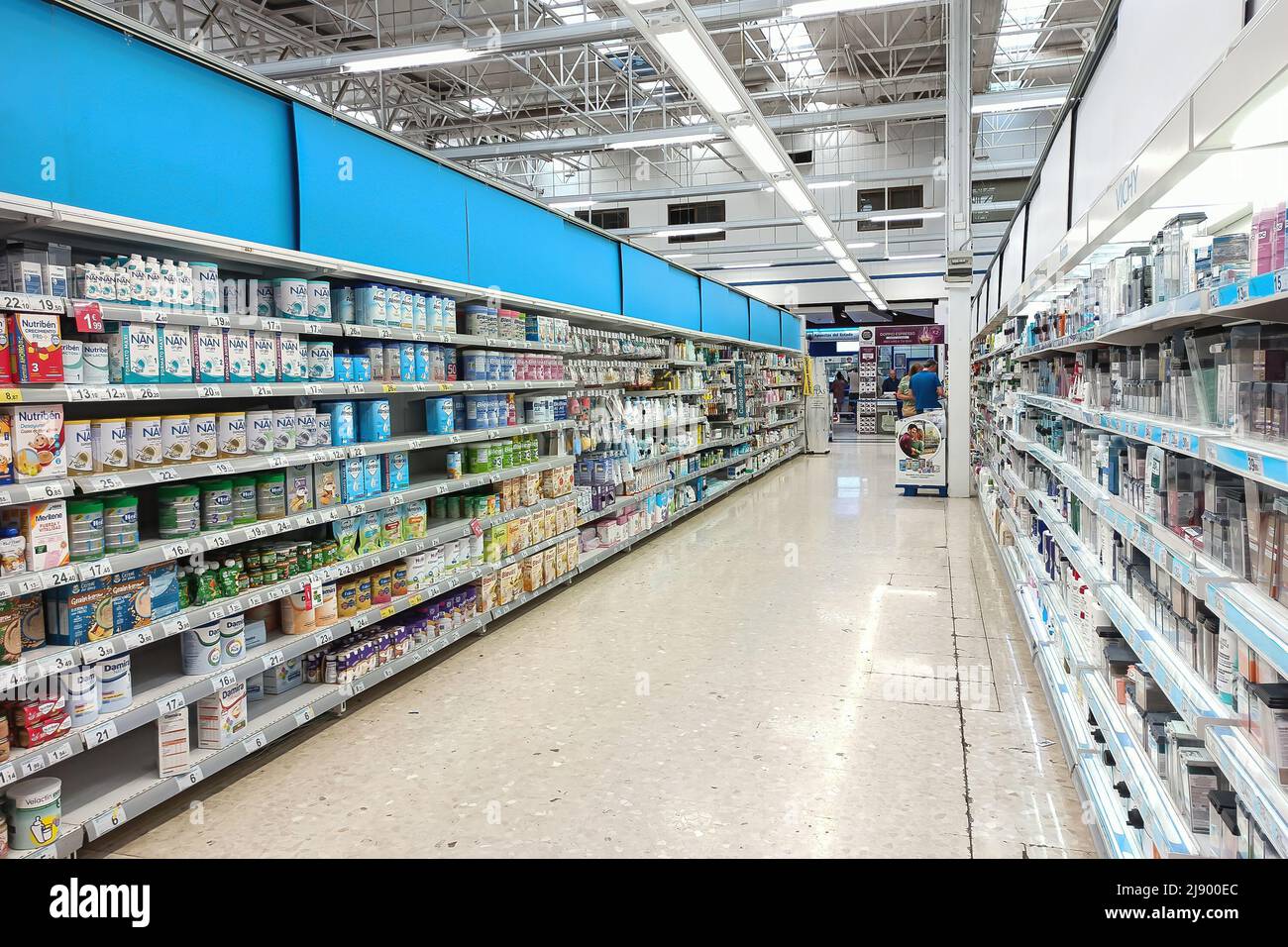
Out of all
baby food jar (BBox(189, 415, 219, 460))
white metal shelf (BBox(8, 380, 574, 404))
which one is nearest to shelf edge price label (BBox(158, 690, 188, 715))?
baby food jar (BBox(189, 415, 219, 460))

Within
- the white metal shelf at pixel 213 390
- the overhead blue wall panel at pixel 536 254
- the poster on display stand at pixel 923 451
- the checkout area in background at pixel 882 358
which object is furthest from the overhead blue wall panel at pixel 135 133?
the checkout area in background at pixel 882 358

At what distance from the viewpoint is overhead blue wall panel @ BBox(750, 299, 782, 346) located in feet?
47.9

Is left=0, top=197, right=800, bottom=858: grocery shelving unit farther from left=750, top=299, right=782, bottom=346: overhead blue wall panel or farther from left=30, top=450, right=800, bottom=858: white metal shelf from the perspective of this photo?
left=750, top=299, right=782, bottom=346: overhead blue wall panel

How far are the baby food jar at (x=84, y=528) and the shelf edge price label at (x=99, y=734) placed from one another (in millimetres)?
575

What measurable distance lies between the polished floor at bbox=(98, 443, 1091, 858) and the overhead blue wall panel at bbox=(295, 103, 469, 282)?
2.34m

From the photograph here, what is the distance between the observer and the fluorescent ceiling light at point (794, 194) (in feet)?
27.2

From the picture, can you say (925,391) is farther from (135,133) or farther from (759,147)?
(135,133)

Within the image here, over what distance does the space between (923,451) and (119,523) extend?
34.0 feet

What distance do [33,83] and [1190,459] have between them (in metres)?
3.83

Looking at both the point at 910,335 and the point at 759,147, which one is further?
the point at 910,335

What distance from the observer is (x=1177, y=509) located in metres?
2.54

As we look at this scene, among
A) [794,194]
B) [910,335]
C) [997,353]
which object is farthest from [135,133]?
[910,335]

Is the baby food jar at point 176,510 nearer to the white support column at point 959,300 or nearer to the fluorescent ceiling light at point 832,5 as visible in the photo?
the fluorescent ceiling light at point 832,5

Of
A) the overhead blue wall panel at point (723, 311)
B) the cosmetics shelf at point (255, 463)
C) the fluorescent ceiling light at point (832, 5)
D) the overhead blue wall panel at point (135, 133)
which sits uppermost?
the fluorescent ceiling light at point (832, 5)
